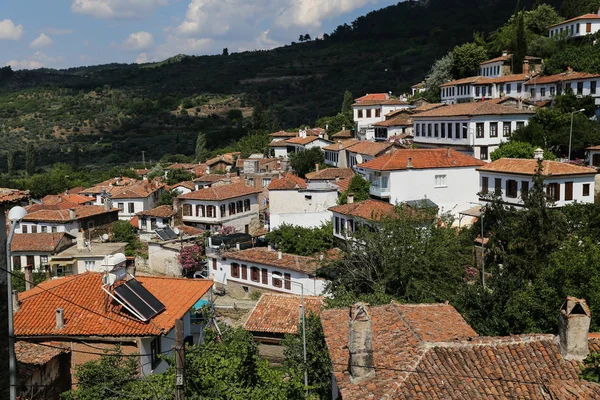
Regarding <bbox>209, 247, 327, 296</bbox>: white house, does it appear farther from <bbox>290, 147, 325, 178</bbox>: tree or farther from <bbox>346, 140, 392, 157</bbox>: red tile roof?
<bbox>290, 147, 325, 178</bbox>: tree

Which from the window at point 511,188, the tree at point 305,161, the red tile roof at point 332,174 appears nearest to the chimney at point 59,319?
the window at point 511,188

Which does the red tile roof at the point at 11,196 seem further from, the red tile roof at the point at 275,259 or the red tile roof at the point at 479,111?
the red tile roof at the point at 479,111

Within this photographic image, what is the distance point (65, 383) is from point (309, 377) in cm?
663

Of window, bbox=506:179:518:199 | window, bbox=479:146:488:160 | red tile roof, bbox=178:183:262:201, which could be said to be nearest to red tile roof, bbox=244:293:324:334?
window, bbox=506:179:518:199

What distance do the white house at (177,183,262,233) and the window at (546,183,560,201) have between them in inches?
962

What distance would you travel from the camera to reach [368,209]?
3669cm

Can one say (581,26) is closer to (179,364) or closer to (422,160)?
(422,160)

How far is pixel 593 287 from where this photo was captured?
19.7 m

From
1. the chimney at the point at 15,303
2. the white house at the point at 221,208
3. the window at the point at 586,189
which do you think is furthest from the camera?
the white house at the point at 221,208

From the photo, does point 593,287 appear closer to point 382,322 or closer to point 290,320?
point 382,322

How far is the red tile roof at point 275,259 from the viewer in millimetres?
34750

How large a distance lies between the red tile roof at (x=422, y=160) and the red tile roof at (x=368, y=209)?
96.1 inches

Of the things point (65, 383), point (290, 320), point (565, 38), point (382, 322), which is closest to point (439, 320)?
point (382, 322)

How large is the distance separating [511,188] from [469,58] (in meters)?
37.0
